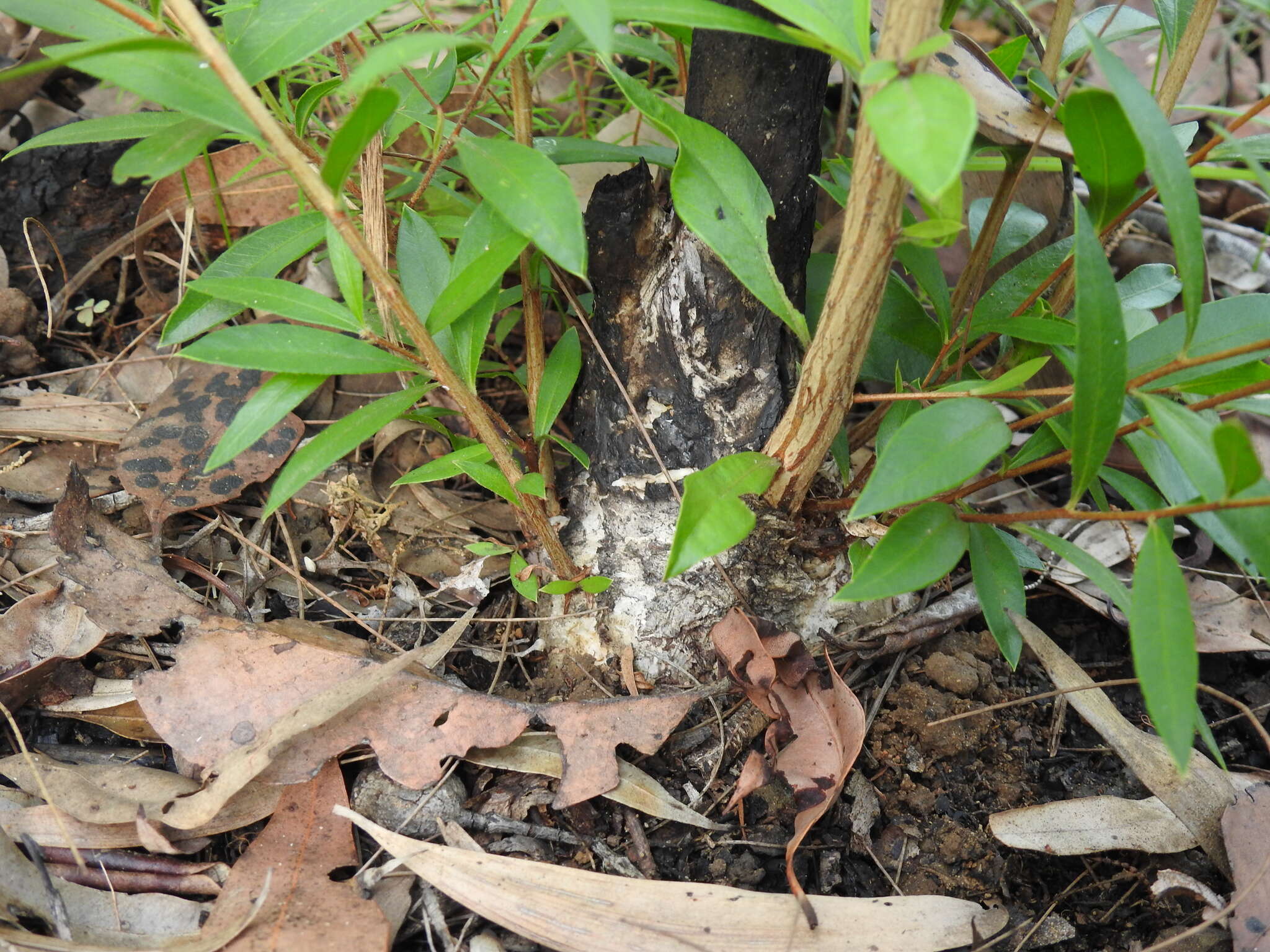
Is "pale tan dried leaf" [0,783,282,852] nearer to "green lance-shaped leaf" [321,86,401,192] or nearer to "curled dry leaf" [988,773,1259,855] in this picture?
"green lance-shaped leaf" [321,86,401,192]

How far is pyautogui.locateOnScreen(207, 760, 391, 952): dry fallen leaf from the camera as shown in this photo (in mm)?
993

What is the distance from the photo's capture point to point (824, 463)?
1345mm

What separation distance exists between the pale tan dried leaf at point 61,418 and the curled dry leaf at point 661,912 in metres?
0.88

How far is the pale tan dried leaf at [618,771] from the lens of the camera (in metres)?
1.15

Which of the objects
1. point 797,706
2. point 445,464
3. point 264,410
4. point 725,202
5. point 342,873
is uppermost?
point 725,202

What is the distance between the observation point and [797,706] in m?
1.23

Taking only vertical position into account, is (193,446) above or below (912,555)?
below

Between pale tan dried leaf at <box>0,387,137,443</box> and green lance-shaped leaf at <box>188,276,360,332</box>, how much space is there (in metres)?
0.66

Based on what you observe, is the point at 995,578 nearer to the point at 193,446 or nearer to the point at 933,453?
the point at 933,453

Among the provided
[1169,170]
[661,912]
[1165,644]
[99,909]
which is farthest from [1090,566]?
[99,909]

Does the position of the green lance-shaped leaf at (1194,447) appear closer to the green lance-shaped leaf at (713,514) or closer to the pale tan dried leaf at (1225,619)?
the green lance-shaped leaf at (713,514)

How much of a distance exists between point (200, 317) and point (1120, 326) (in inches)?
40.9

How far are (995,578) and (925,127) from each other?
597 mm

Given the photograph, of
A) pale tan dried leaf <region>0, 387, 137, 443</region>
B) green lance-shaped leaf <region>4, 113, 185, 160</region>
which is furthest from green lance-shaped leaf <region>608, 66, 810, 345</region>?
pale tan dried leaf <region>0, 387, 137, 443</region>
